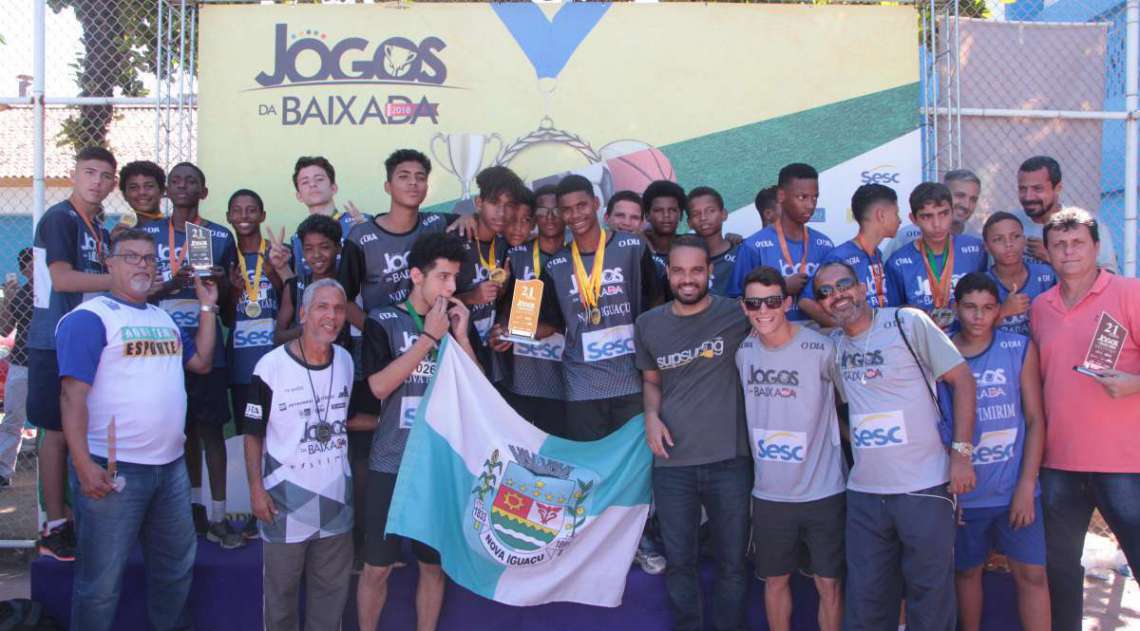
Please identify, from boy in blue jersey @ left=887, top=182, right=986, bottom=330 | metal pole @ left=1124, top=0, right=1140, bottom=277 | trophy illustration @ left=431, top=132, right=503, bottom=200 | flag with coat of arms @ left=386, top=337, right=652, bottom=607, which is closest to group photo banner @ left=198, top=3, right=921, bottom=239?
trophy illustration @ left=431, top=132, right=503, bottom=200

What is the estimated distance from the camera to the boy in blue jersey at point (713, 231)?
16.6 feet

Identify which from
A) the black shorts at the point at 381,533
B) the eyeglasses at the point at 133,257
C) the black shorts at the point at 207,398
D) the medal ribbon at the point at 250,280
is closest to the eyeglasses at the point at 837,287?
the black shorts at the point at 381,533

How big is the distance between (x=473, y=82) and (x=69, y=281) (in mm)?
3234

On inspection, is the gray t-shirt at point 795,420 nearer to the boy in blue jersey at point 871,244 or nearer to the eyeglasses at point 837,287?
the eyeglasses at point 837,287

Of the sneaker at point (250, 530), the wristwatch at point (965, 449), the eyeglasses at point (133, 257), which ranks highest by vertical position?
the eyeglasses at point (133, 257)

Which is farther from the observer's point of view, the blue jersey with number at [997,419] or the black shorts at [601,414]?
the black shorts at [601,414]

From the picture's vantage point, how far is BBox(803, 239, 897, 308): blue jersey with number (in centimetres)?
448

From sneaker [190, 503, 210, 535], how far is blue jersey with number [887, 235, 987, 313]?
4358mm

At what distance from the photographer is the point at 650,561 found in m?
4.39

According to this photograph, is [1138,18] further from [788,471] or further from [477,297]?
[477,297]

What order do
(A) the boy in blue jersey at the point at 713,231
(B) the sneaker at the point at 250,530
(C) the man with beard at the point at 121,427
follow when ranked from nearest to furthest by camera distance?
1. (C) the man with beard at the point at 121,427
2. (B) the sneaker at the point at 250,530
3. (A) the boy in blue jersey at the point at 713,231

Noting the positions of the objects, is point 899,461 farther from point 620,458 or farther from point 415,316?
point 415,316

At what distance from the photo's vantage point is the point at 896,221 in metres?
4.61

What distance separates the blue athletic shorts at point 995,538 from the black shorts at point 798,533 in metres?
0.62
